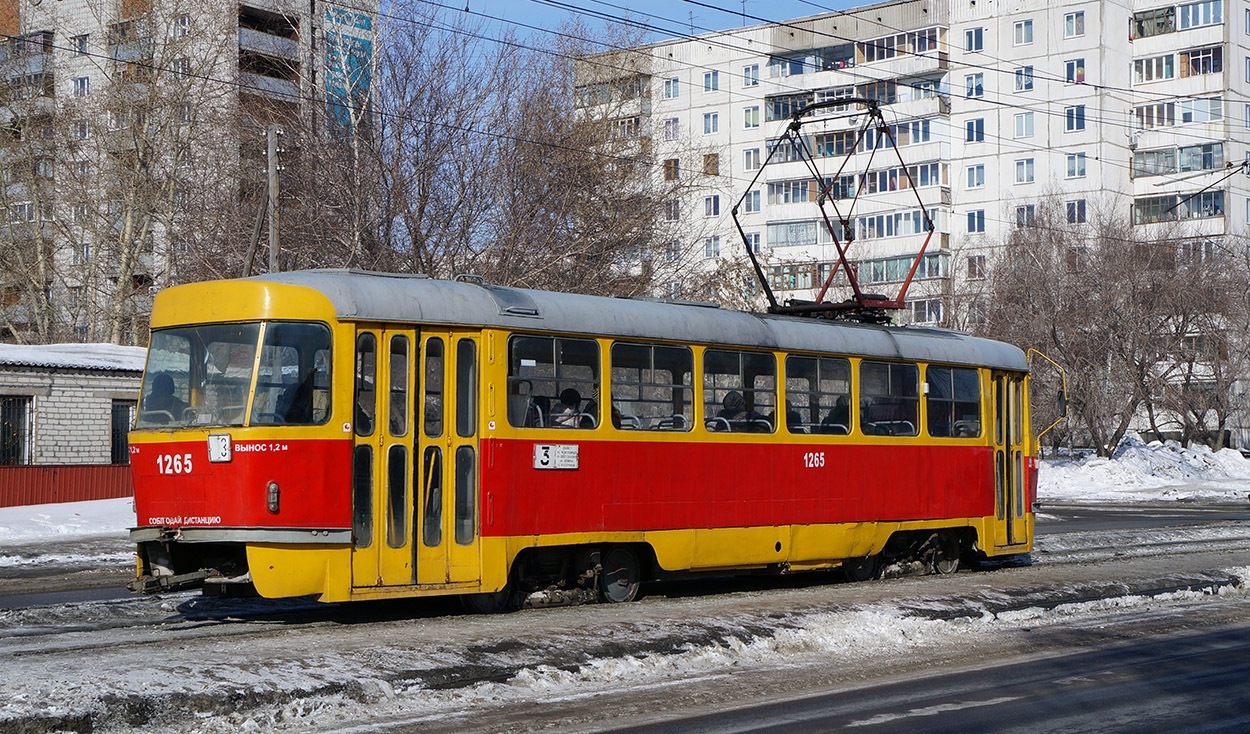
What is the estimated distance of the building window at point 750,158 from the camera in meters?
81.8

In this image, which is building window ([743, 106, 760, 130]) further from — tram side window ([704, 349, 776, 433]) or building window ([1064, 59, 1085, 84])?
tram side window ([704, 349, 776, 433])

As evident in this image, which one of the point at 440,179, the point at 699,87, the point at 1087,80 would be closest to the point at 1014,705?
the point at 440,179

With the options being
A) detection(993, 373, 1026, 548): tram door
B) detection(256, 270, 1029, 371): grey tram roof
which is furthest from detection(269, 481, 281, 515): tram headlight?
detection(993, 373, 1026, 548): tram door

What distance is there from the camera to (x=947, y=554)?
59.5ft

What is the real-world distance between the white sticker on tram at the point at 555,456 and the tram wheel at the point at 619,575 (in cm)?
115

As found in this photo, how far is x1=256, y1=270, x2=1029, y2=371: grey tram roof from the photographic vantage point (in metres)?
12.1

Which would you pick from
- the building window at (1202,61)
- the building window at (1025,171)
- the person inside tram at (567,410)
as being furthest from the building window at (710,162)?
the building window at (1202,61)

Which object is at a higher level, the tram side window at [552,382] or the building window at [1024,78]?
the building window at [1024,78]

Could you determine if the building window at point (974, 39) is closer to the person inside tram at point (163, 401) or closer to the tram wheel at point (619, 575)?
the tram wheel at point (619, 575)

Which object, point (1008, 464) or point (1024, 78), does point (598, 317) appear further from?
point (1024, 78)

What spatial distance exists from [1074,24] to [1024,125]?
5.67m

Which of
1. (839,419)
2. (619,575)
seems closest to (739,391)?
(839,419)

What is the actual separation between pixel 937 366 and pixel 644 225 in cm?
1742

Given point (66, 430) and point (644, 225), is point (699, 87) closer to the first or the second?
point (644, 225)
